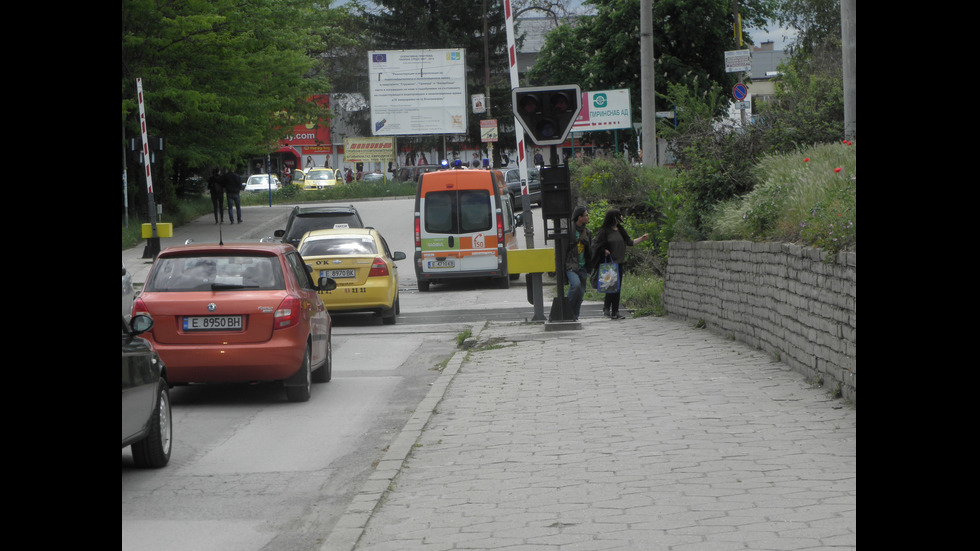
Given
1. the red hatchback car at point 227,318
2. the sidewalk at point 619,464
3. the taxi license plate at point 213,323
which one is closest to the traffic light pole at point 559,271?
the sidewalk at point 619,464

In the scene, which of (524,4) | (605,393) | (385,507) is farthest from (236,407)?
(524,4)

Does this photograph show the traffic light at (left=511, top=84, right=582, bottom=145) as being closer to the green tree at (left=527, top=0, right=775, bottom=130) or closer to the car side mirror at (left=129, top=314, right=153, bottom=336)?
the car side mirror at (left=129, top=314, right=153, bottom=336)

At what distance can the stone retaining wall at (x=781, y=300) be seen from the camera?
9.04 meters

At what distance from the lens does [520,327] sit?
52.7 feet

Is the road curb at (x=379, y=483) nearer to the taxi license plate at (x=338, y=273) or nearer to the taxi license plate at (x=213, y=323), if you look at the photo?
the taxi license plate at (x=213, y=323)

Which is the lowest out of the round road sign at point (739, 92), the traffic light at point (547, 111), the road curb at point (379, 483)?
the road curb at point (379, 483)

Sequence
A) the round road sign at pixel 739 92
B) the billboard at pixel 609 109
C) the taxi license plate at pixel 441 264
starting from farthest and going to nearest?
the billboard at pixel 609 109, the round road sign at pixel 739 92, the taxi license plate at pixel 441 264

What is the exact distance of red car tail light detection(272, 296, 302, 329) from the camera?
10.7 meters

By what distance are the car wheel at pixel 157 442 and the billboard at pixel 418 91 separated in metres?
47.3

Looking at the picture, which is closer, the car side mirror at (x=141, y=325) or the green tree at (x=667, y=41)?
the car side mirror at (x=141, y=325)

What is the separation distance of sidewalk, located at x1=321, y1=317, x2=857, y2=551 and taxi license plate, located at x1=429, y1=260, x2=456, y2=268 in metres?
12.6

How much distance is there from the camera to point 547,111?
46.9 feet
